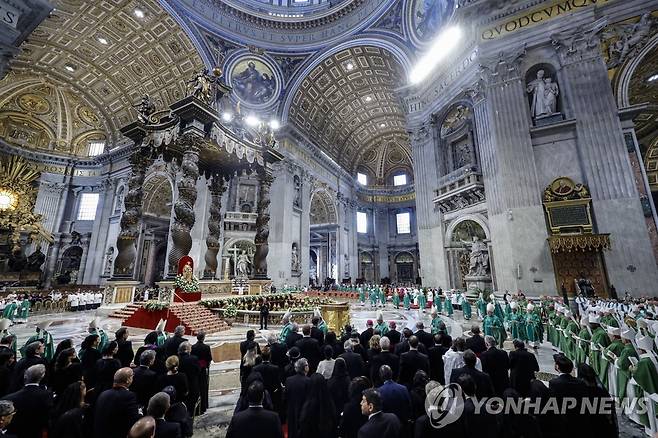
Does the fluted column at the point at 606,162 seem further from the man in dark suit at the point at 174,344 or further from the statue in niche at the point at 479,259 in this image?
the man in dark suit at the point at 174,344

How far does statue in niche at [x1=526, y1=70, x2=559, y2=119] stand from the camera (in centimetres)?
1114

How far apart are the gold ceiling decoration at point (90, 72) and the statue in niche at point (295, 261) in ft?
44.1

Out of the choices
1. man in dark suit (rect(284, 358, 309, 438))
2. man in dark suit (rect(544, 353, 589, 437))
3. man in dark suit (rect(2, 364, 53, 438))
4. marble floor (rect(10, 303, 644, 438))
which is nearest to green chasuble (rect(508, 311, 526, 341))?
marble floor (rect(10, 303, 644, 438))

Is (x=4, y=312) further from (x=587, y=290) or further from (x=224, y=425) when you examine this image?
(x=587, y=290)

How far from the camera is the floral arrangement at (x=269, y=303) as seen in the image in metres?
9.11

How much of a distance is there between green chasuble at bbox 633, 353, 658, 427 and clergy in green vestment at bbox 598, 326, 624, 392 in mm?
558

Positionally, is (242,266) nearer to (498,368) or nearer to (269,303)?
(269,303)

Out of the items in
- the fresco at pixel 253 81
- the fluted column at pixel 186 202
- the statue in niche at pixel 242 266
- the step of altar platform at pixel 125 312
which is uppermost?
the fresco at pixel 253 81

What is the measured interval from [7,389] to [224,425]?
6.93 feet

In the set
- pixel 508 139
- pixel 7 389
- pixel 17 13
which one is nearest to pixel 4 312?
pixel 17 13

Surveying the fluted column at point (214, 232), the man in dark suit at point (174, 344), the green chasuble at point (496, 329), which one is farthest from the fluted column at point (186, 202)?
the green chasuble at point (496, 329)

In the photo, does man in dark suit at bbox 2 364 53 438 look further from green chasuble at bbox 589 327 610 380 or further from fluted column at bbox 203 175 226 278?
fluted column at bbox 203 175 226 278

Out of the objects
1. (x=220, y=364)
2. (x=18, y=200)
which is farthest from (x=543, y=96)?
(x=18, y=200)

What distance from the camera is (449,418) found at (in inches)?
76.4
